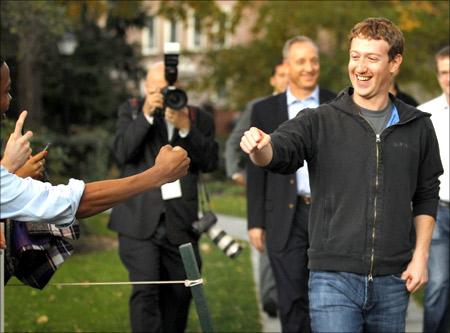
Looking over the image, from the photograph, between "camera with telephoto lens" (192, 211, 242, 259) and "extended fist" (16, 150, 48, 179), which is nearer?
"extended fist" (16, 150, 48, 179)

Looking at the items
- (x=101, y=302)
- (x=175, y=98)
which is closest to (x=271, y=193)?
(x=175, y=98)

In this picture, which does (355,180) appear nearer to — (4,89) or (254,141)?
(254,141)

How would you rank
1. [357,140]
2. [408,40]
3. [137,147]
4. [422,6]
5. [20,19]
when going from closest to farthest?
1. [357,140]
2. [137,147]
3. [20,19]
4. [422,6]
5. [408,40]

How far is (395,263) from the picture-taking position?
5.00m

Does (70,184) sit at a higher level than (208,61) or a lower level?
higher

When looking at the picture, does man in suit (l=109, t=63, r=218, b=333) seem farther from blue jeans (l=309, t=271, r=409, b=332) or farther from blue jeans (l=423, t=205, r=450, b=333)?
blue jeans (l=309, t=271, r=409, b=332)

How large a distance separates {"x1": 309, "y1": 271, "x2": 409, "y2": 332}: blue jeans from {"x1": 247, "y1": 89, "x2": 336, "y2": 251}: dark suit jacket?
196cm

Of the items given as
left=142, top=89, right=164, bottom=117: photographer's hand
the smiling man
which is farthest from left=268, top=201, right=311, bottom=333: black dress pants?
the smiling man

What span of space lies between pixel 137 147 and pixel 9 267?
2123 millimetres

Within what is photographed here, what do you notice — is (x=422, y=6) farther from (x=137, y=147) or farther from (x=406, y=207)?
(x=406, y=207)

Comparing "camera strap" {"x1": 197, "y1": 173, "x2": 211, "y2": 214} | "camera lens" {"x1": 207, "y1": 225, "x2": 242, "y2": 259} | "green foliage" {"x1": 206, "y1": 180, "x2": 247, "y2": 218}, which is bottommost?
"green foliage" {"x1": 206, "y1": 180, "x2": 247, "y2": 218}

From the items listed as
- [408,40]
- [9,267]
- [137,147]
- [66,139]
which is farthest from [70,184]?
[66,139]

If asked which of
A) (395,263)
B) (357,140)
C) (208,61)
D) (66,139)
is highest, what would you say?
(357,140)

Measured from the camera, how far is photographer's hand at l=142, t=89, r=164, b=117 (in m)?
7.06
